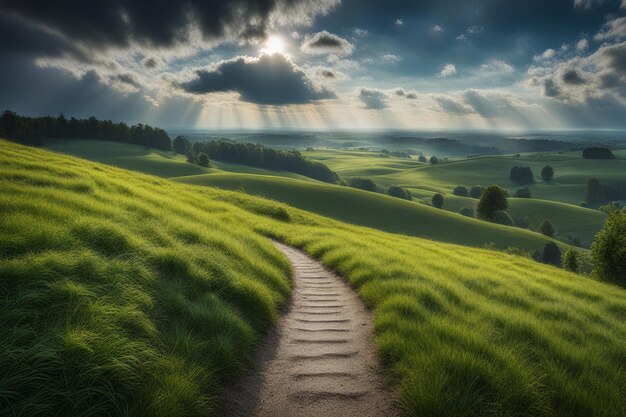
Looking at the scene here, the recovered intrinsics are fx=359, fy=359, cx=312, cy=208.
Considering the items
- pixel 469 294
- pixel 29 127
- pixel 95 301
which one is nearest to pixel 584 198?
pixel 469 294

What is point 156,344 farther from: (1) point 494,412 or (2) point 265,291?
(1) point 494,412

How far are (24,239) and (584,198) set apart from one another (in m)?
222

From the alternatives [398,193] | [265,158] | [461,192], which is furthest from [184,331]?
[461,192]

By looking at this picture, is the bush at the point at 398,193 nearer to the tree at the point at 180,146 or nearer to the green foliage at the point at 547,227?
the green foliage at the point at 547,227

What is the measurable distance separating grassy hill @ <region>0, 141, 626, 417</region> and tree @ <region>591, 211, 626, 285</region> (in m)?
31.1

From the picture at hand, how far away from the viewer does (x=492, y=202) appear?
87875 mm

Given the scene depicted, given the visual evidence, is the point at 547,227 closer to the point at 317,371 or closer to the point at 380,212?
the point at 380,212

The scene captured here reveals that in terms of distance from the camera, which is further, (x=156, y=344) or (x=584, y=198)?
(x=584, y=198)

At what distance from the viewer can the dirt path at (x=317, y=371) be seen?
579 cm

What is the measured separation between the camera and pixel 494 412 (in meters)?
5.54

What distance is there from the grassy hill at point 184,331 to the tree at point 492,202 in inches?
3229

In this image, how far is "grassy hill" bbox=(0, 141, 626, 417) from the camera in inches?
186

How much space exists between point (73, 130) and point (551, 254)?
17367 cm

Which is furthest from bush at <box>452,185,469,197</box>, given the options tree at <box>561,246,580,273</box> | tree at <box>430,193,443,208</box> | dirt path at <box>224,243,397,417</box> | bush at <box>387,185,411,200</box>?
dirt path at <box>224,243,397,417</box>
